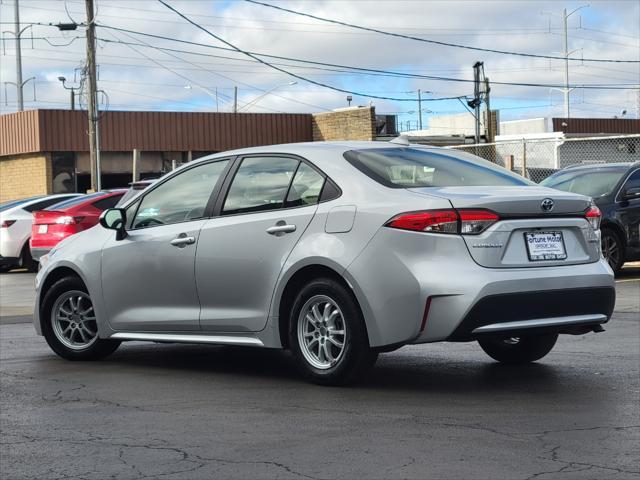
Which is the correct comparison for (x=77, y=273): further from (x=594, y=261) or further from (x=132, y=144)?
(x=132, y=144)

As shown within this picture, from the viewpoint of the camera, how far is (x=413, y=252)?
7.20 metres

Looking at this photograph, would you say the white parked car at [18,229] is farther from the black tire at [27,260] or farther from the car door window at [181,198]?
the car door window at [181,198]

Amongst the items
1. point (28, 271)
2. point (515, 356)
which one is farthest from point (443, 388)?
point (28, 271)

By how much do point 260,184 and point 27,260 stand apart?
15320mm

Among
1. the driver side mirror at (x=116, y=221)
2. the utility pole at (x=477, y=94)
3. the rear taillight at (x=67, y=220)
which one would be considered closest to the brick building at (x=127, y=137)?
the utility pole at (x=477, y=94)

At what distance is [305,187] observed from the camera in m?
8.00

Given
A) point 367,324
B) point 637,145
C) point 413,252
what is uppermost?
point 637,145

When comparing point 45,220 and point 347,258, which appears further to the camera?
point 45,220

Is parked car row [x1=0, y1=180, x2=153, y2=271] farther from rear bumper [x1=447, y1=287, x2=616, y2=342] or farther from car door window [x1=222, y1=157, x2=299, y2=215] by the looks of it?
rear bumper [x1=447, y1=287, x2=616, y2=342]

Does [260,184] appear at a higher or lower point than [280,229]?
higher

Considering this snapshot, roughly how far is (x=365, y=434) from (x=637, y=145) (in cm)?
3573

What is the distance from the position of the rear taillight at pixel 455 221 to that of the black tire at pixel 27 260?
16429mm

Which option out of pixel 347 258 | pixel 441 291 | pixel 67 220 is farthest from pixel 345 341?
pixel 67 220

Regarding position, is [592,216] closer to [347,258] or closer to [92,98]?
[347,258]
